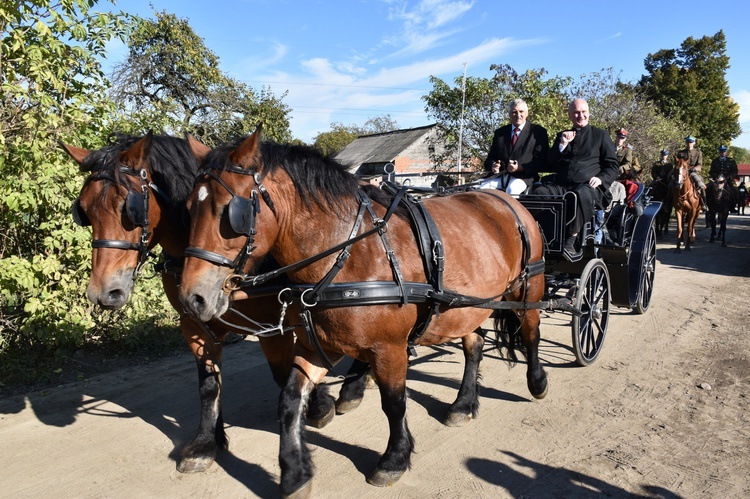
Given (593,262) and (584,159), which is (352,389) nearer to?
(593,262)

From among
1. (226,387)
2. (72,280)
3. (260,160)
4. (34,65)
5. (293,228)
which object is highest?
(34,65)

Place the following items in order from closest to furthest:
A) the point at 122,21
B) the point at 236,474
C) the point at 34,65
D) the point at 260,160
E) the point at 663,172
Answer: the point at 260,160 < the point at 236,474 < the point at 34,65 < the point at 122,21 < the point at 663,172

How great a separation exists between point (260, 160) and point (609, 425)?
3.20 meters

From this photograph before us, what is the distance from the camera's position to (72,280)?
17.2 ft

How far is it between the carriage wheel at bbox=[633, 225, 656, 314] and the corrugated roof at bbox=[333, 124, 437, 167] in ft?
70.5

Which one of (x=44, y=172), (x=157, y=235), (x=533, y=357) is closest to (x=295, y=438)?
(x=157, y=235)

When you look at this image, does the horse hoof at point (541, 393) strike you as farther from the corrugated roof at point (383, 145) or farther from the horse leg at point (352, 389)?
the corrugated roof at point (383, 145)

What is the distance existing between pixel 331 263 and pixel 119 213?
4.22ft

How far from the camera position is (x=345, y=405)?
4.42 metres

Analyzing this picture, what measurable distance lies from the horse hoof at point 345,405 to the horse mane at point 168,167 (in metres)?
2.02

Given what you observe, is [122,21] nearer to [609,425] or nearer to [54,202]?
[54,202]

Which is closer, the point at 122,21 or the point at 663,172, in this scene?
the point at 122,21

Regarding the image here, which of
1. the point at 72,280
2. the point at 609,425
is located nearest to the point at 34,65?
the point at 72,280

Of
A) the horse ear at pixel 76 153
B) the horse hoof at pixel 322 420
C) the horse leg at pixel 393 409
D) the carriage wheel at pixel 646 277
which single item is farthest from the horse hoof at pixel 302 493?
the carriage wheel at pixel 646 277
